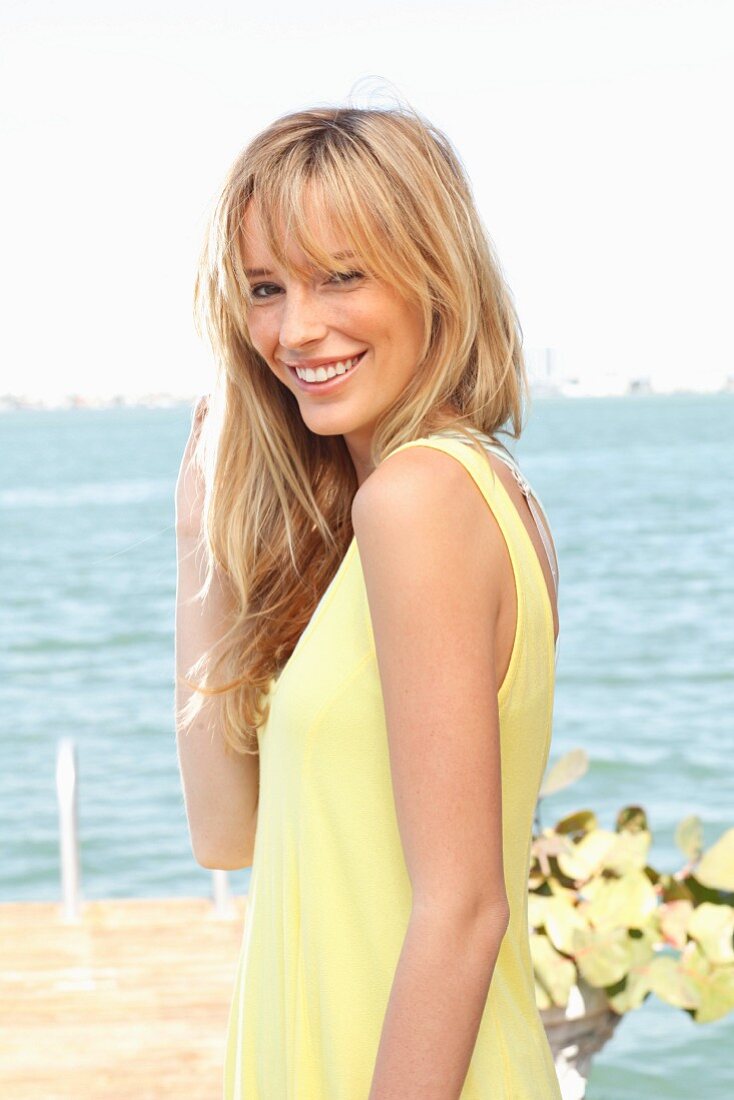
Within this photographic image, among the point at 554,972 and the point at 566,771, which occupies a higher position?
the point at 566,771

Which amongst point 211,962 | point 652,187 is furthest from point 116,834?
point 652,187

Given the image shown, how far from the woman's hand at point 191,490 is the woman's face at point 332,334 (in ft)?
0.95

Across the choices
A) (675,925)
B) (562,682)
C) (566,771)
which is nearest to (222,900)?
(566,771)

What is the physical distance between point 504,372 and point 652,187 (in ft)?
229

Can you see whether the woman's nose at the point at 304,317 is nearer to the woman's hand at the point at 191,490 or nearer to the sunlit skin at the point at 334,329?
the sunlit skin at the point at 334,329

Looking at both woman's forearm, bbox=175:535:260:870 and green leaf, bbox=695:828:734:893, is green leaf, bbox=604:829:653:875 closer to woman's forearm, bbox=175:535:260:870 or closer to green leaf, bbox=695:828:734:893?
green leaf, bbox=695:828:734:893

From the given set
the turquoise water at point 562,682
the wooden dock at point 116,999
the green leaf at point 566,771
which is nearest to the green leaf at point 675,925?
the green leaf at point 566,771

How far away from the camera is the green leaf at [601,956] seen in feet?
8.57

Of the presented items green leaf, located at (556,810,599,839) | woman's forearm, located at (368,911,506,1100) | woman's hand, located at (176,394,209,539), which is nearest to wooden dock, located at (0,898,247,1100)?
green leaf, located at (556,810,599,839)

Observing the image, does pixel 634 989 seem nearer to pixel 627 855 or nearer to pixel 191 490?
pixel 627 855

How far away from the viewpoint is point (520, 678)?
1.24 metres

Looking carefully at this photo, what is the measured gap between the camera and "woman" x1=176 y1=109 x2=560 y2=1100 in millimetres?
1167

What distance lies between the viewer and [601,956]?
2.62 meters

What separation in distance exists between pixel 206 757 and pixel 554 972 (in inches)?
46.3
